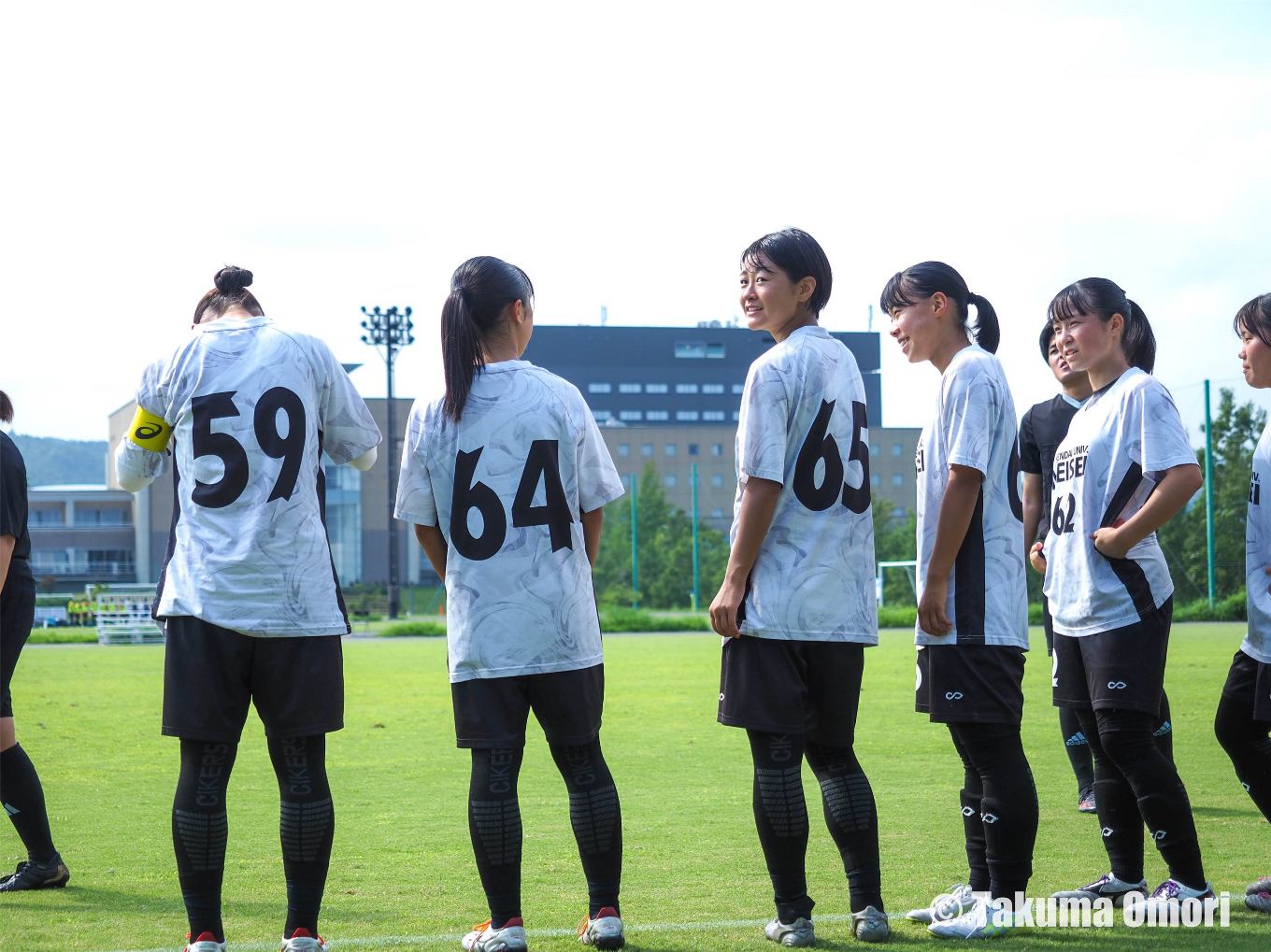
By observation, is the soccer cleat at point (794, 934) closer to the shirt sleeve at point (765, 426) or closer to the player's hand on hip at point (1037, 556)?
the shirt sleeve at point (765, 426)

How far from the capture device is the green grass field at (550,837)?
3.79 metres

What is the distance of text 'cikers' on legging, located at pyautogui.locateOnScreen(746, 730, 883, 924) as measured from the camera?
11.8 feet

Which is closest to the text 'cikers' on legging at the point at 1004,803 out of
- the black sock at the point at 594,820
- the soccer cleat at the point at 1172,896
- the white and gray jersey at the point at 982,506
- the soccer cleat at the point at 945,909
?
the soccer cleat at the point at 945,909

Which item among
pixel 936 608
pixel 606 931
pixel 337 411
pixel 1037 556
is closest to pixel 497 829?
pixel 606 931

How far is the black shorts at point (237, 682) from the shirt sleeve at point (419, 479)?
48cm

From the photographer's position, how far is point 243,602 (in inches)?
134

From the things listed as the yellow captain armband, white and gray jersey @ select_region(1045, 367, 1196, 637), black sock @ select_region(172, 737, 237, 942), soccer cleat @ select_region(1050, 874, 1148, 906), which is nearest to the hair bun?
the yellow captain armband

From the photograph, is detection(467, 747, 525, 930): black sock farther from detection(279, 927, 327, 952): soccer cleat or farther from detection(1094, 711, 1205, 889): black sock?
detection(1094, 711, 1205, 889): black sock

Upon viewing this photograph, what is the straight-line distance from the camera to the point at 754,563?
146 inches

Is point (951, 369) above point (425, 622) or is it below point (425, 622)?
above

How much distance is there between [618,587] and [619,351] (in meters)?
52.6

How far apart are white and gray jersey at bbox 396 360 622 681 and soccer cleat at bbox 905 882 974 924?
51.6 inches

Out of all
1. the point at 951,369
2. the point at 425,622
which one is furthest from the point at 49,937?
the point at 425,622

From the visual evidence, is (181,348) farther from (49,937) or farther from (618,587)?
(618,587)
